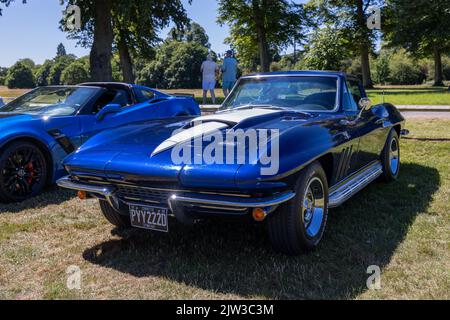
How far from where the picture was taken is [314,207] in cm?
325

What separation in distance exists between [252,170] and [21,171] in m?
3.19

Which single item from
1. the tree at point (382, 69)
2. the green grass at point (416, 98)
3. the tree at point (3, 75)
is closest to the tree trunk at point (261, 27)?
the green grass at point (416, 98)

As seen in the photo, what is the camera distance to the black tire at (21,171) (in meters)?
4.60

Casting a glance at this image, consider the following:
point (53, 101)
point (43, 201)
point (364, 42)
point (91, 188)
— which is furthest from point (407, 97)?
point (91, 188)

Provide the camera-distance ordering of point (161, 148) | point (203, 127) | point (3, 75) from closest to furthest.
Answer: point (161, 148) → point (203, 127) → point (3, 75)

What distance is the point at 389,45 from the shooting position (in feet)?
103

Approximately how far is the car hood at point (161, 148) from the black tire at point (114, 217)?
56 centimetres

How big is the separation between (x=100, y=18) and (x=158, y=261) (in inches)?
549

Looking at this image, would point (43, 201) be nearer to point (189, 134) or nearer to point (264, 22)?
point (189, 134)

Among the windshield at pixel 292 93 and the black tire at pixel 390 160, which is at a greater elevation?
the windshield at pixel 292 93

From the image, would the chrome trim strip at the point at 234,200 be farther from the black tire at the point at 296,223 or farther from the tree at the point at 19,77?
the tree at the point at 19,77

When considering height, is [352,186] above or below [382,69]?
below

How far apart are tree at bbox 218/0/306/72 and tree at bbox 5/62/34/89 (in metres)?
32.7
